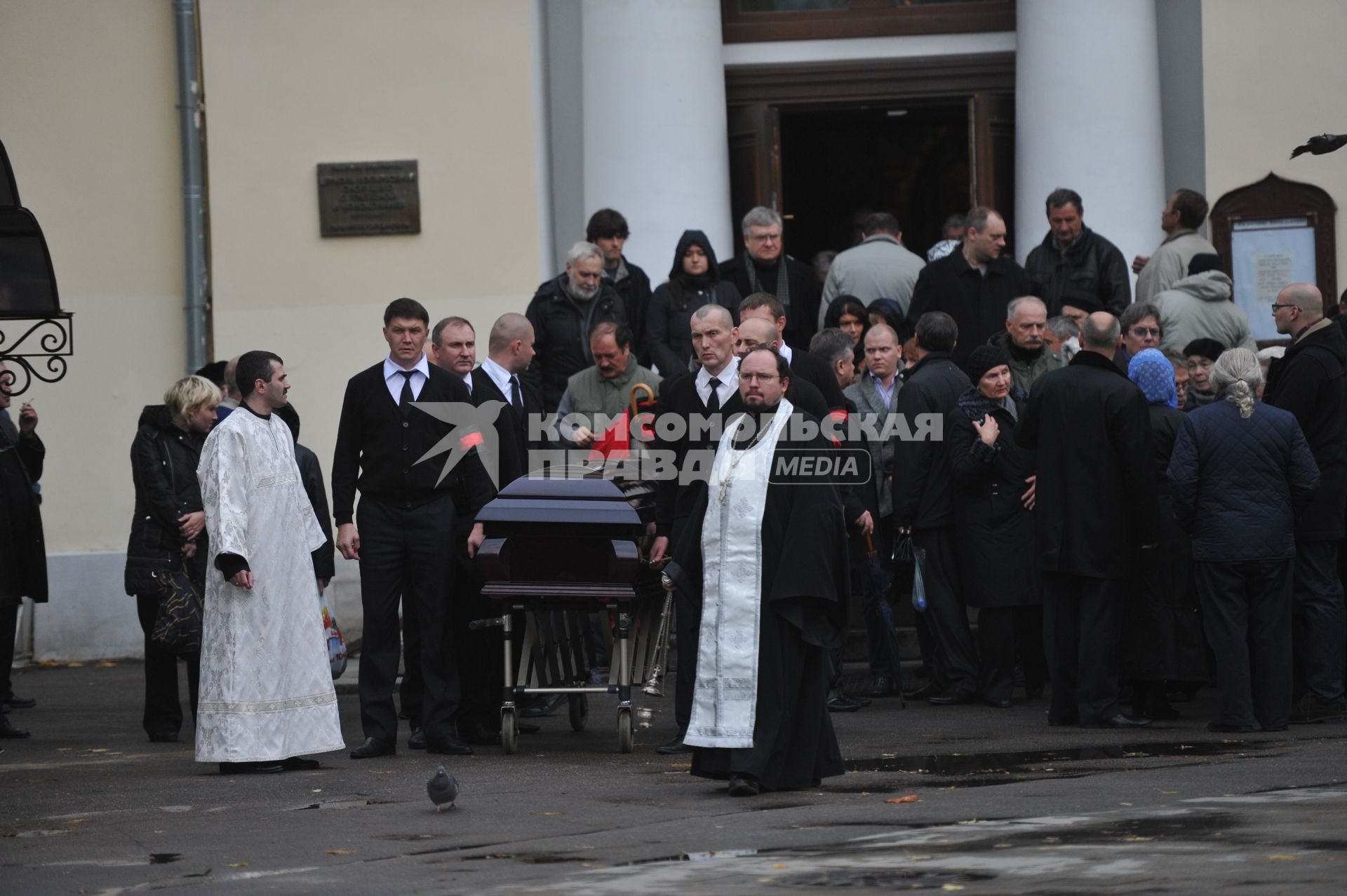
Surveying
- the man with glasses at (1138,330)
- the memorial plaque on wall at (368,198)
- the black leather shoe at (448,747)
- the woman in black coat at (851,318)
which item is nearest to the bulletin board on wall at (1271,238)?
the man with glasses at (1138,330)

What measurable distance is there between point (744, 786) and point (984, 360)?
4.07m

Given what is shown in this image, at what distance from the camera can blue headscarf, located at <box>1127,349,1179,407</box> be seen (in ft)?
37.4

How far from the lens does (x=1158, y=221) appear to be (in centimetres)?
1554

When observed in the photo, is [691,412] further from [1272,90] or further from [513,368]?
[1272,90]

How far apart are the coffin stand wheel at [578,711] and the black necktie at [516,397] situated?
1.63 meters

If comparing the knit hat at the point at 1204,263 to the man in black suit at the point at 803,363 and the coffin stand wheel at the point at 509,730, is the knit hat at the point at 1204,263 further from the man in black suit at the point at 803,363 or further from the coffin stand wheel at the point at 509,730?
the coffin stand wheel at the point at 509,730

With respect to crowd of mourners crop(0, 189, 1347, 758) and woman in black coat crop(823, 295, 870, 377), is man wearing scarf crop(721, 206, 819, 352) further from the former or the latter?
woman in black coat crop(823, 295, 870, 377)

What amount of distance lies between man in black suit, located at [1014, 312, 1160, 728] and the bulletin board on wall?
4699 mm

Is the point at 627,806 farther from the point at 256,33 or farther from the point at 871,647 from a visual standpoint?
the point at 256,33

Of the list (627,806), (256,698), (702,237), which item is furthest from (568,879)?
(702,237)

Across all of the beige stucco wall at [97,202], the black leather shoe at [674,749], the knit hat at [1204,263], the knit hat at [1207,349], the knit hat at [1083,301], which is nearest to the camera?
the black leather shoe at [674,749]

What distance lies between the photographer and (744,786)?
8703 millimetres

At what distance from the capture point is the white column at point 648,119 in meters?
15.5

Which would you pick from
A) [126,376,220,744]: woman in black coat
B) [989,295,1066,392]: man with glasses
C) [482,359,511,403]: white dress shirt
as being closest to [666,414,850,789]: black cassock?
[482,359,511,403]: white dress shirt
